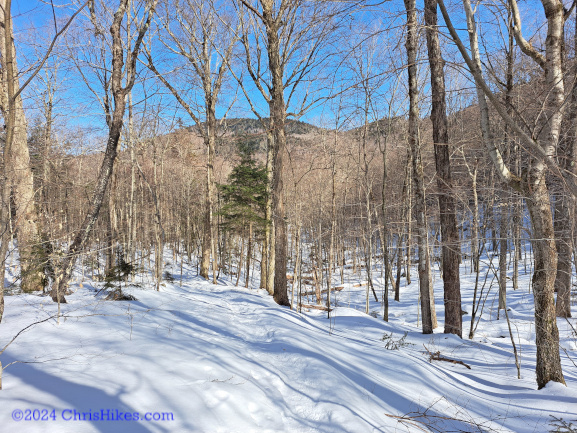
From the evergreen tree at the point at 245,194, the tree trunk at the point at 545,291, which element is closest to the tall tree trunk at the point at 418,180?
the tree trunk at the point at 545,291

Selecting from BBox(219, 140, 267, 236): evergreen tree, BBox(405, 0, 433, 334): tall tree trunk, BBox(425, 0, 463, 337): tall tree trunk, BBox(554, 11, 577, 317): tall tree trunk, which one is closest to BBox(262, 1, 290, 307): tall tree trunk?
BBox(405, 0, 433, 334): tall tree trunk

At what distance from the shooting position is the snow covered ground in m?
2.43

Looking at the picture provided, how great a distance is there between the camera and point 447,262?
6.62 meters

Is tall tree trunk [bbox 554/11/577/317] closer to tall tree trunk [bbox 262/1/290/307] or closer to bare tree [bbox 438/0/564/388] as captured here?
bare tree [bbox 438/0/564/388]

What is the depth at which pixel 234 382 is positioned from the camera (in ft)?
10.5

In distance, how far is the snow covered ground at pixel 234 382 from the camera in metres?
2.43

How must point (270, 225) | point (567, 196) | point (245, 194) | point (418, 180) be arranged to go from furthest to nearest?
point (245, 194) → point (270, 225) → point (418, 180) → point (567, 196)

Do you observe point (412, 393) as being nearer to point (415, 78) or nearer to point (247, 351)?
point (247, 351)

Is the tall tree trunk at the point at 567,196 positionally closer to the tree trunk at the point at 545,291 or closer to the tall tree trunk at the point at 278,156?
the tree trunk at the point at 545,291

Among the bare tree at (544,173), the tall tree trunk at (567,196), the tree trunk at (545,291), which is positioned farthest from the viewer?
the tree trunk at (545,291)

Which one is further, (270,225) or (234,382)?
(270,225)

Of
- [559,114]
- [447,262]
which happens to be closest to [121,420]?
[559,114]

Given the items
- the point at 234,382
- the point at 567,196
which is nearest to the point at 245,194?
the point at 234,382

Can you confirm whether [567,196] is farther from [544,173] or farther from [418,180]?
[418,180]
